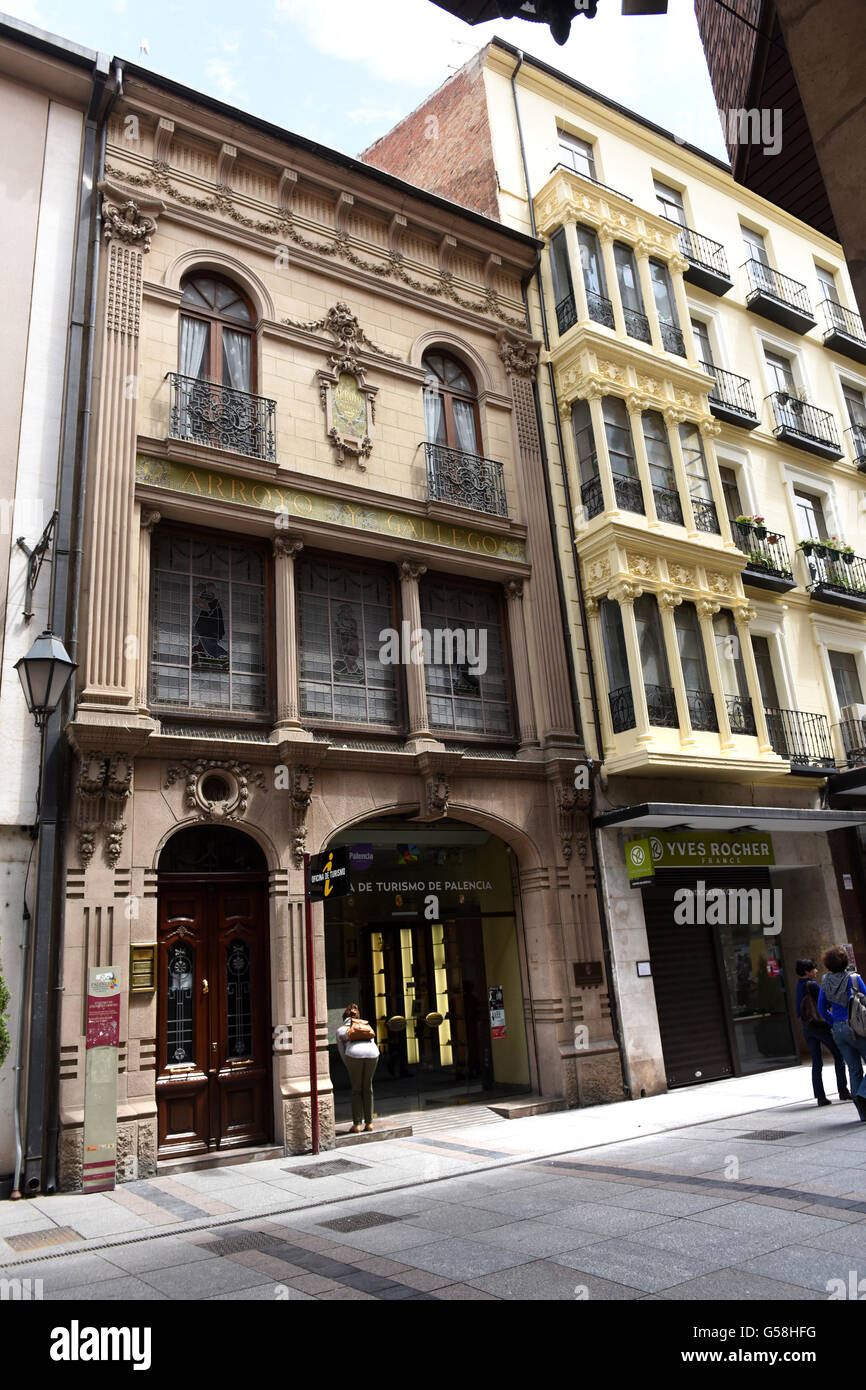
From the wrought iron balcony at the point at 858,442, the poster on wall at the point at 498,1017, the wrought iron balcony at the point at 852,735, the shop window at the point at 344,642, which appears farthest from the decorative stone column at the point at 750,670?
the wrought iron balcony at the point at 858,442

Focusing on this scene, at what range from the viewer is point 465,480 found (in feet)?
54.7

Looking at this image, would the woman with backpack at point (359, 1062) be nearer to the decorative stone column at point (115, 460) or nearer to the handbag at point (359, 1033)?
the handbag at point (359, 1033)

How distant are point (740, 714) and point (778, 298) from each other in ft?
39.7

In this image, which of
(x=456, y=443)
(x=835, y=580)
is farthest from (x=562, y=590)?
(x=835, y=580)

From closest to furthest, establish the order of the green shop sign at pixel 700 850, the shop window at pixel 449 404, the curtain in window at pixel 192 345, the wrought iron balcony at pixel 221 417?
the wrought iron balcony at pixel 221 417
the curtain in window at pixel 192 345
the green shop sign at pixel 700 850
the shop window at pixel 449 404

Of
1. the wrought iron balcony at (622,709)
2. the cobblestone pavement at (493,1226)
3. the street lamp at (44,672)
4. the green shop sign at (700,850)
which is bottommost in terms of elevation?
the cobblestone pavement at (493,1226)

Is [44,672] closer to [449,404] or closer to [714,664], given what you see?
[449,404]

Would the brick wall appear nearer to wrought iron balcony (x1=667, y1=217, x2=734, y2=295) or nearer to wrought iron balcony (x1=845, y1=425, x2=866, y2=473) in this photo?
wrought iron balcony (x1=667, y1=217, x2=734, y2=295)

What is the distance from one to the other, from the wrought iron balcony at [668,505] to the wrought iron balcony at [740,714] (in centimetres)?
357

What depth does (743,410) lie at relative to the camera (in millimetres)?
21625

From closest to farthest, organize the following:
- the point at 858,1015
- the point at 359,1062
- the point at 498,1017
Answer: the point at 858,1015
the point at 359,1062
the point at 498,1017

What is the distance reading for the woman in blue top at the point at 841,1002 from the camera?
443 inches

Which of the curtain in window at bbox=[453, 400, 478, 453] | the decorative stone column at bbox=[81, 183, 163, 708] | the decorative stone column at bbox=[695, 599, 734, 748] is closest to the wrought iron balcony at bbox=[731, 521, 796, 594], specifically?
the decorative stone column at bbox=[695, 599, 734, 748]
